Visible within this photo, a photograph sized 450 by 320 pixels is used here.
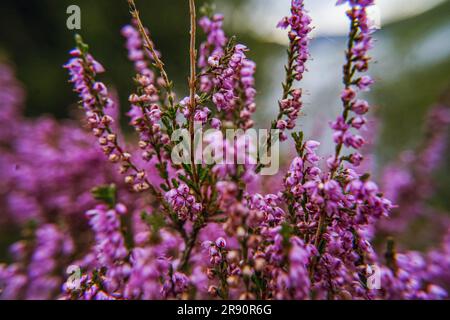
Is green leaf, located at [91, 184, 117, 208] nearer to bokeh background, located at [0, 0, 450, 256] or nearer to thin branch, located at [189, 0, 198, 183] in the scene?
thin branch, located at [189, 0, 198, 183]

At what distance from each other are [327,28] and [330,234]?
93 cm

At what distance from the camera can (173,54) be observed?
6633mm

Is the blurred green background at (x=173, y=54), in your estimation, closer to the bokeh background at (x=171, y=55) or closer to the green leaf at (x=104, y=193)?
the bokeh background at (x=171, y=55)

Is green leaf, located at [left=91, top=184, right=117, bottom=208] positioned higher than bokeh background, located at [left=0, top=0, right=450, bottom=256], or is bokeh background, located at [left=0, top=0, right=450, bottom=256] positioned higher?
bokeh background, located at [left=0, top=0, right=450, bottom=256]

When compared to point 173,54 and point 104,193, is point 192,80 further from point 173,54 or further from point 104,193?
point 173,54

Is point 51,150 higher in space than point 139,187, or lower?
higher

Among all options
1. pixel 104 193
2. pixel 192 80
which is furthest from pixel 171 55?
pixel 104 193

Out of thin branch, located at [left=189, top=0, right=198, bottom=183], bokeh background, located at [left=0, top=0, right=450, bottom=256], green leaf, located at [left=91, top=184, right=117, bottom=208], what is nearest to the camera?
green leaf, located at [left=91, top=184, right=117, bottom=208]

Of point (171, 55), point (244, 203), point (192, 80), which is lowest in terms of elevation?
point (244, 203)

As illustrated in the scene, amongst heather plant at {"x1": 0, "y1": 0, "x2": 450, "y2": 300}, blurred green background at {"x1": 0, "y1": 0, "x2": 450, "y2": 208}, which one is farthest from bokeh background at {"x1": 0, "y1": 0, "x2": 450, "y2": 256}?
heather plant at {"x1": 0, "y1": 0, "x2": 450, "y2": 300}

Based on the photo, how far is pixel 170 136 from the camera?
4.08ft

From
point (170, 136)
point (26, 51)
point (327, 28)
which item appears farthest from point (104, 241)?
point (26, 51)

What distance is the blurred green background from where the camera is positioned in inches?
215

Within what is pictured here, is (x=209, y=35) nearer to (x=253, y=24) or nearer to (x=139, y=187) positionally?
(x=139, y=187)
